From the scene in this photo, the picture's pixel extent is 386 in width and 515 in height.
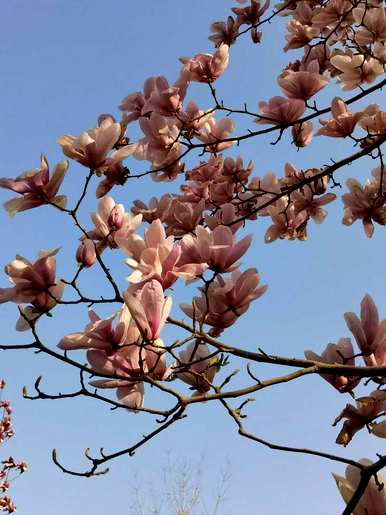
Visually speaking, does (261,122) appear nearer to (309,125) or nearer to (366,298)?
(309,125)

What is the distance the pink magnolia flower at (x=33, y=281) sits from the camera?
122 cm

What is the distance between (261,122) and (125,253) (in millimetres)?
1116

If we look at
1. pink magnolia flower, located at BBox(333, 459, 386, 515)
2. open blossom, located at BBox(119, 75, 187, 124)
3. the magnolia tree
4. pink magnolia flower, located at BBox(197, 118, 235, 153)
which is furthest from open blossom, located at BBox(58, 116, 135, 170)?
pink magnolia flower, located at BBox(197, 118, 235, 153)

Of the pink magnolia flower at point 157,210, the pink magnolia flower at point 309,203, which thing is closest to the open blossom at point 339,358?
the pink magnolia flower at point 157,210

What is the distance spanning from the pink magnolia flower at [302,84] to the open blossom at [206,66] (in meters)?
0.27

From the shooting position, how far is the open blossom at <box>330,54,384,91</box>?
7.44 ft

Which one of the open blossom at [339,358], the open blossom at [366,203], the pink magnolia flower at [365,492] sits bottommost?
the pink magnolia flower at [365,492]

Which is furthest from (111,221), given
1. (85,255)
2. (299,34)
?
(299,34)

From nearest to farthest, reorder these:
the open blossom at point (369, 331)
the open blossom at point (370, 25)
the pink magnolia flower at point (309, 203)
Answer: the open blossom at point (369, 331) → the open blossom at point (370, 25) → the pink magnolia flower at point (309, 203)

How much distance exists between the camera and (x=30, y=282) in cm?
123

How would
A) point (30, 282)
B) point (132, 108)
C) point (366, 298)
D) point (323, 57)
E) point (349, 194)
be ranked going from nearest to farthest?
point (30, 282) → point (366, 298) → point (132, 108) → point (349, 194) → point (323, 57)

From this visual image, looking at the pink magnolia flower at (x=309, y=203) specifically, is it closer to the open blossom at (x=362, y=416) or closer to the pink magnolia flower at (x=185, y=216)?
the pink magnolia flower at (x=185, y=216)

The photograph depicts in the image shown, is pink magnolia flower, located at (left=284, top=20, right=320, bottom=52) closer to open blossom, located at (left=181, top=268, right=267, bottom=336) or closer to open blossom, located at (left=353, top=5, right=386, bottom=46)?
open blossom, located at (left=353, top=5, right=386, bottom=46)

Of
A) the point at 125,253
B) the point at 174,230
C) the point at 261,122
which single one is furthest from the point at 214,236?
the point at 261,122
